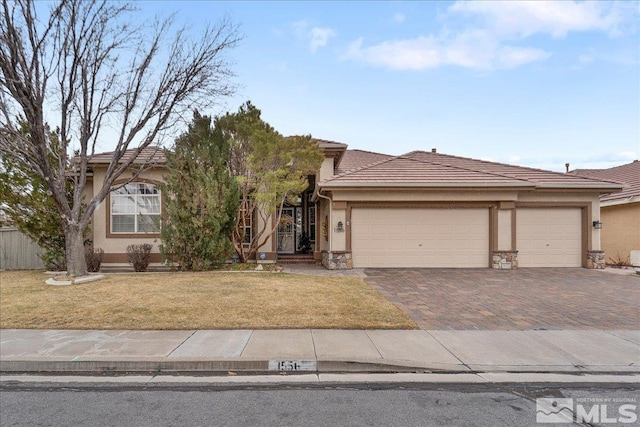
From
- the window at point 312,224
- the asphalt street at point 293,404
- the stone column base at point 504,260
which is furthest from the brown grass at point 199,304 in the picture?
the window at point 312,224

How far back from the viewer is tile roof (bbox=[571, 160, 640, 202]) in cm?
1523

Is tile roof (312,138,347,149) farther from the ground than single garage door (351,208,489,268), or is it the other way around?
tile roof (312,138,347,149)

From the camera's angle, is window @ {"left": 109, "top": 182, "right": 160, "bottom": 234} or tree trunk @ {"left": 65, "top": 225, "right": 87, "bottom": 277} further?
window @ {"left": 109, "top": 182, "right": 160, "bottom": 234}

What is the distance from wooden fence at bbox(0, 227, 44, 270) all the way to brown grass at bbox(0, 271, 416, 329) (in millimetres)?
4938

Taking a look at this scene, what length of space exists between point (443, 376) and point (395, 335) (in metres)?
1.34

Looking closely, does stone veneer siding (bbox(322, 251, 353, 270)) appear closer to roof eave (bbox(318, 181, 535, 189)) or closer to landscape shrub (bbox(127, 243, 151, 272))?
roof eave (bbox(318, 181, 535, 189))

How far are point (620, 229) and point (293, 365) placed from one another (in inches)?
688

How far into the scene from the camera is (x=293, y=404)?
3.58m

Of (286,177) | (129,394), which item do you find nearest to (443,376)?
(129,394)

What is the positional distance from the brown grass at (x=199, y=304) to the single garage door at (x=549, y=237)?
7.73m

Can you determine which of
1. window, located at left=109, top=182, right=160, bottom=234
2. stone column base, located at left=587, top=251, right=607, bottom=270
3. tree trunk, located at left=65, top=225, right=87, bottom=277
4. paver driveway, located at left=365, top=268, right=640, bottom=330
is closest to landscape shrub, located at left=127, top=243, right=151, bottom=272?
window, located at left=109, top=182, right=160, bottom=234

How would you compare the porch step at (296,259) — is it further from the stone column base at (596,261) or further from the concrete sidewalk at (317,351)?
the stone column base at (596,261)

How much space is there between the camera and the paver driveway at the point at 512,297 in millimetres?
6398

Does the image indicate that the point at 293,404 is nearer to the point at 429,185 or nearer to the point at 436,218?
the point at 429,185
